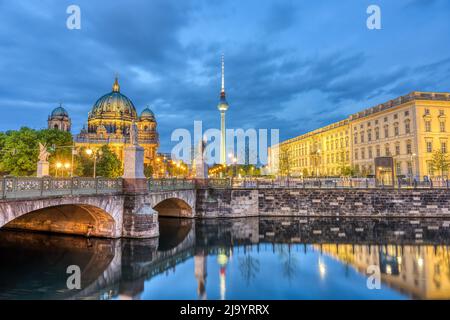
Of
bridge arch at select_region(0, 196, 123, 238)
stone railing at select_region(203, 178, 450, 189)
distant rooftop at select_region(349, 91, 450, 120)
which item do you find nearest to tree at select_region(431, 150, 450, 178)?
distant rooftop at select_region(349, 91, 450, 120)

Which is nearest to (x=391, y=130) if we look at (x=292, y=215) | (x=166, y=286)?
(x=292, y=215)

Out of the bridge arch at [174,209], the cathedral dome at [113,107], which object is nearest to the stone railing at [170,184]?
the bridge arch at [174,209]

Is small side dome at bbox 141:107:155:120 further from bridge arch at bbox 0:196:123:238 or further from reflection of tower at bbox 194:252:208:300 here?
reflection of tower at bbox 194:252:208:300

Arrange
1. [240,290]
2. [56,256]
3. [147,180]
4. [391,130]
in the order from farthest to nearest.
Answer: [391,130]
[147,180]
[56,256]
[240,290]

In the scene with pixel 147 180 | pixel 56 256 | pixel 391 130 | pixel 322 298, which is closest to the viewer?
pixel 322 298

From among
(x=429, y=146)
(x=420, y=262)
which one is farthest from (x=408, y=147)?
(x=420, y=262)

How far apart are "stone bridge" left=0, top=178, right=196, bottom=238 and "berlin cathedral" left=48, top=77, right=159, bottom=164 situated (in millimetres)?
85014

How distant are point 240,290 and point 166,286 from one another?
145 inches

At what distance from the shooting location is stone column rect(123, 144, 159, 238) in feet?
72.3

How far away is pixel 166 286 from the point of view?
14.7 meters

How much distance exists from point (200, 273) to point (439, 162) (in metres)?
51.8

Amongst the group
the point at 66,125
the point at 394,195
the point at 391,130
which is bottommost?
the point at 394,195

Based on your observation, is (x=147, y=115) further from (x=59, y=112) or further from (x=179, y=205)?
(x=179, y=205)

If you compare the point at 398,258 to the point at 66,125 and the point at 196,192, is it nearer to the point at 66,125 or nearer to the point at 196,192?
the point at 196,192
